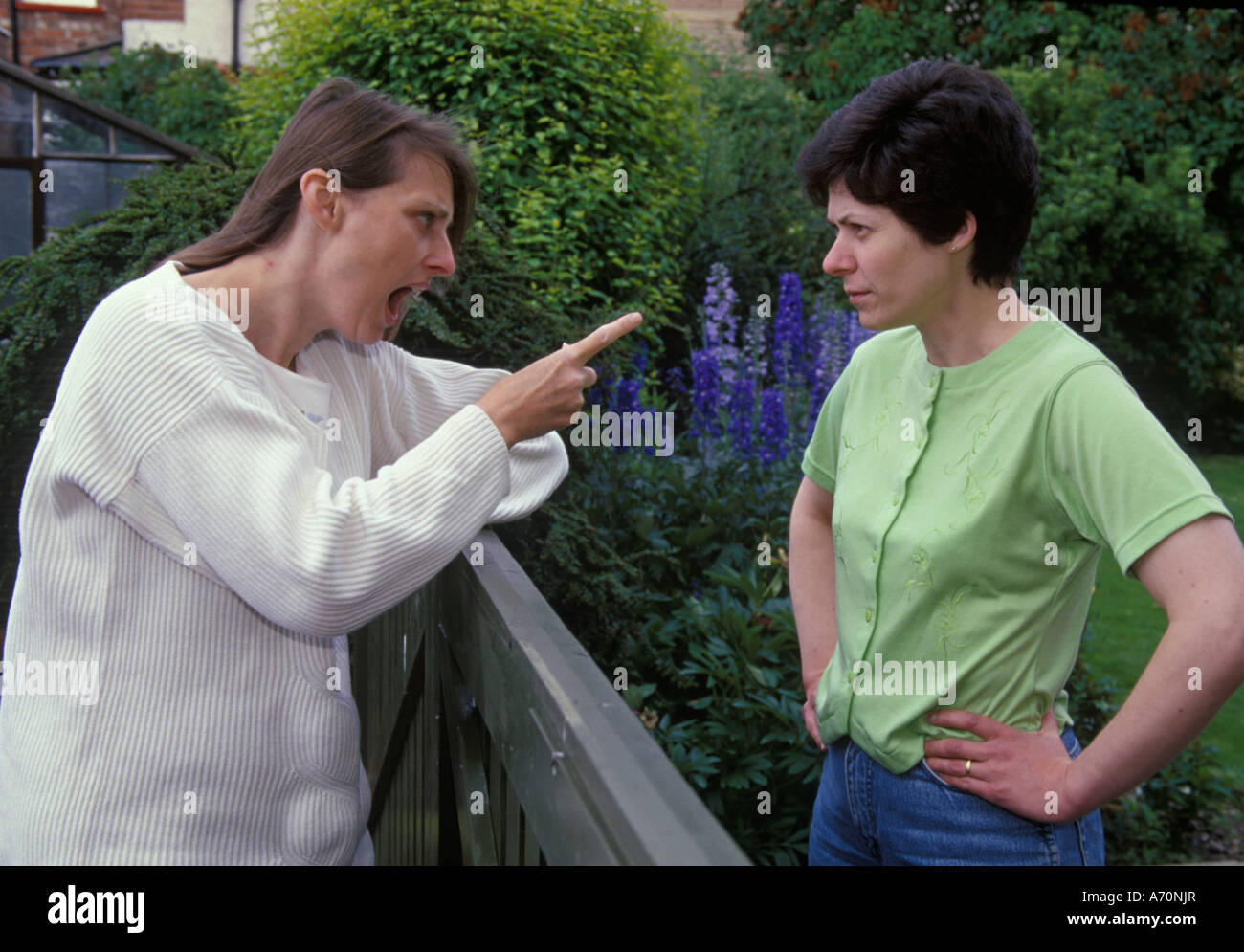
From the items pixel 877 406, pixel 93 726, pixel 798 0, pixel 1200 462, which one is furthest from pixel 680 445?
pixel 798 0

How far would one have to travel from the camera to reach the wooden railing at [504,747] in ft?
3.24

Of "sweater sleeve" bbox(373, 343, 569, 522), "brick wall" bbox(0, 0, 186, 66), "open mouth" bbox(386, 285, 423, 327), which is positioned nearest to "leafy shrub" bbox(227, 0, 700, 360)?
"sweater sleeve" bbox(373, 343, 569, 522)

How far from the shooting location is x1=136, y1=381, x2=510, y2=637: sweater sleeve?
1.25 m

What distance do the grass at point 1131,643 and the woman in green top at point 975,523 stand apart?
244 cm

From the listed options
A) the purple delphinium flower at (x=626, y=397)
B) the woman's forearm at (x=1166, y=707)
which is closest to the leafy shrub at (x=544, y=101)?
the purple delphinium flower at (x=626, y=397)

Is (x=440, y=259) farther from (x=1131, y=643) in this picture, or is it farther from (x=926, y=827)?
(x=1131, y=643)

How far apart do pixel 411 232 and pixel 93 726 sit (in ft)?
2.50

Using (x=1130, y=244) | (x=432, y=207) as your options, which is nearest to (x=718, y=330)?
(x=432, y=207)

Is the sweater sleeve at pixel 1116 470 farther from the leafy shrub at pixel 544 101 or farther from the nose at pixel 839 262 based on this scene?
the leafy shrub at pixel 544 101

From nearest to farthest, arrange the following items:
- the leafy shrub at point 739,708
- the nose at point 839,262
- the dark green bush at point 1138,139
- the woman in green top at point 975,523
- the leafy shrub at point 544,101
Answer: the woman in green top at point 975,523 < the nose at point 839,262 < the leafy shrub at point 739,708 < the leafy shrub at point 544,101 < the dark green bush at point 1138,139

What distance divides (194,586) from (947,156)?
3.73 feet

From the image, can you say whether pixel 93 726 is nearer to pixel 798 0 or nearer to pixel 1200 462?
pixel 1200 462
